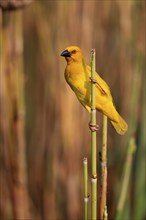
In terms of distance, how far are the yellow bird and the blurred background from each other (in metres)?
0.62

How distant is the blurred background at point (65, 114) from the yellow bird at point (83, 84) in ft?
2.03

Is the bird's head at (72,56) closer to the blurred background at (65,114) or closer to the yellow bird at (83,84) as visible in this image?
the yellow bird at (83,84)

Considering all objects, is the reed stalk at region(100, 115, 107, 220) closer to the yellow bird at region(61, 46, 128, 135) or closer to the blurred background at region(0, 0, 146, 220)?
the yellow bird at region(61, 46, 128, 135)

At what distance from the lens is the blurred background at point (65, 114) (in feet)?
4.28

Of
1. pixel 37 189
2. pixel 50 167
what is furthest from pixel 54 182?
pixel 37 189

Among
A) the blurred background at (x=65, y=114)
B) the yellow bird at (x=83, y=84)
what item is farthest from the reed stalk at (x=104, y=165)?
the blurred background at (x=65, y=114)

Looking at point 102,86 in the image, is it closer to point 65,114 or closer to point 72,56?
point 72,56

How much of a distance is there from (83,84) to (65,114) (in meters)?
0.85

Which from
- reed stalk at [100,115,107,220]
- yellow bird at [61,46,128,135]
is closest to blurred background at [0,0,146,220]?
reed stalk at [100,115,107,220]

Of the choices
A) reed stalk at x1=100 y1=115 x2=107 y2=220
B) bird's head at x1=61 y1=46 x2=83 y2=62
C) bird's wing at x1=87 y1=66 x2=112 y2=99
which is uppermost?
bird's head at x1=61 y1=46 x2=83 y2=62

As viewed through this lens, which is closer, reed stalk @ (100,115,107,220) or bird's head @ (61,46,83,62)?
bird's head @ (61,46,83,62)

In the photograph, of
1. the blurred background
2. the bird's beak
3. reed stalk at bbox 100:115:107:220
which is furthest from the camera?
the blurred background

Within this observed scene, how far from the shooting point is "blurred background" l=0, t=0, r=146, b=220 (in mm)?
1305

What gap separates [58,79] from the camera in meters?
1.47
